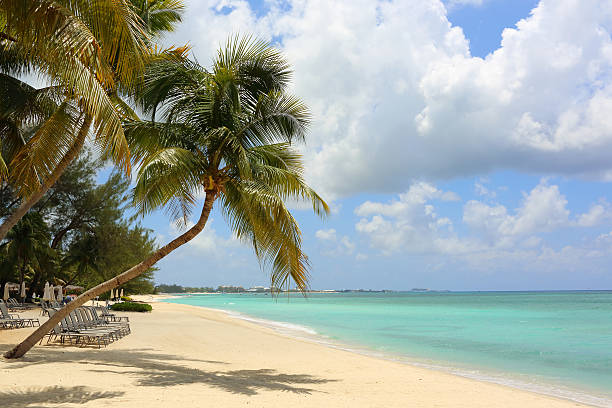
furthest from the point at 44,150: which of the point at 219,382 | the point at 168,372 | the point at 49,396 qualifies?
the point at 219,382

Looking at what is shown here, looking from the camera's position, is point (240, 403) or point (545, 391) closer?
point (240, 403)

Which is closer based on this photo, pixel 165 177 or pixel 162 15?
pixel 165 177

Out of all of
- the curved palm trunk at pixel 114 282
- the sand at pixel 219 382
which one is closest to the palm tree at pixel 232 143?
the curved palm trunk at pixel 114 282

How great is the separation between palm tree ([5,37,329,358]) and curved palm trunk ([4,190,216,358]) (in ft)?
0.07

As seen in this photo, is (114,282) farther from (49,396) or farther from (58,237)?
(58,237)

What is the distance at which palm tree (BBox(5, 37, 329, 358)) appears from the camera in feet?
31.6

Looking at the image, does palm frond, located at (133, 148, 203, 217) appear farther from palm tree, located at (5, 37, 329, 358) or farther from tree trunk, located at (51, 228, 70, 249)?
tree trunk, located at (51, 228, 70, 249)

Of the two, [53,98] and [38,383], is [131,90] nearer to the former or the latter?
[53,98]

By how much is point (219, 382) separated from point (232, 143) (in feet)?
14.8

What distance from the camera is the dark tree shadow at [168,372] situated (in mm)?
8680

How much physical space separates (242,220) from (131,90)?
344 centimetres

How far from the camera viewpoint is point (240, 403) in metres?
7.25

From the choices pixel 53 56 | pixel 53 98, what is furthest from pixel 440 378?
pixel 53 98

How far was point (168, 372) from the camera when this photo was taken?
32.0 feet
